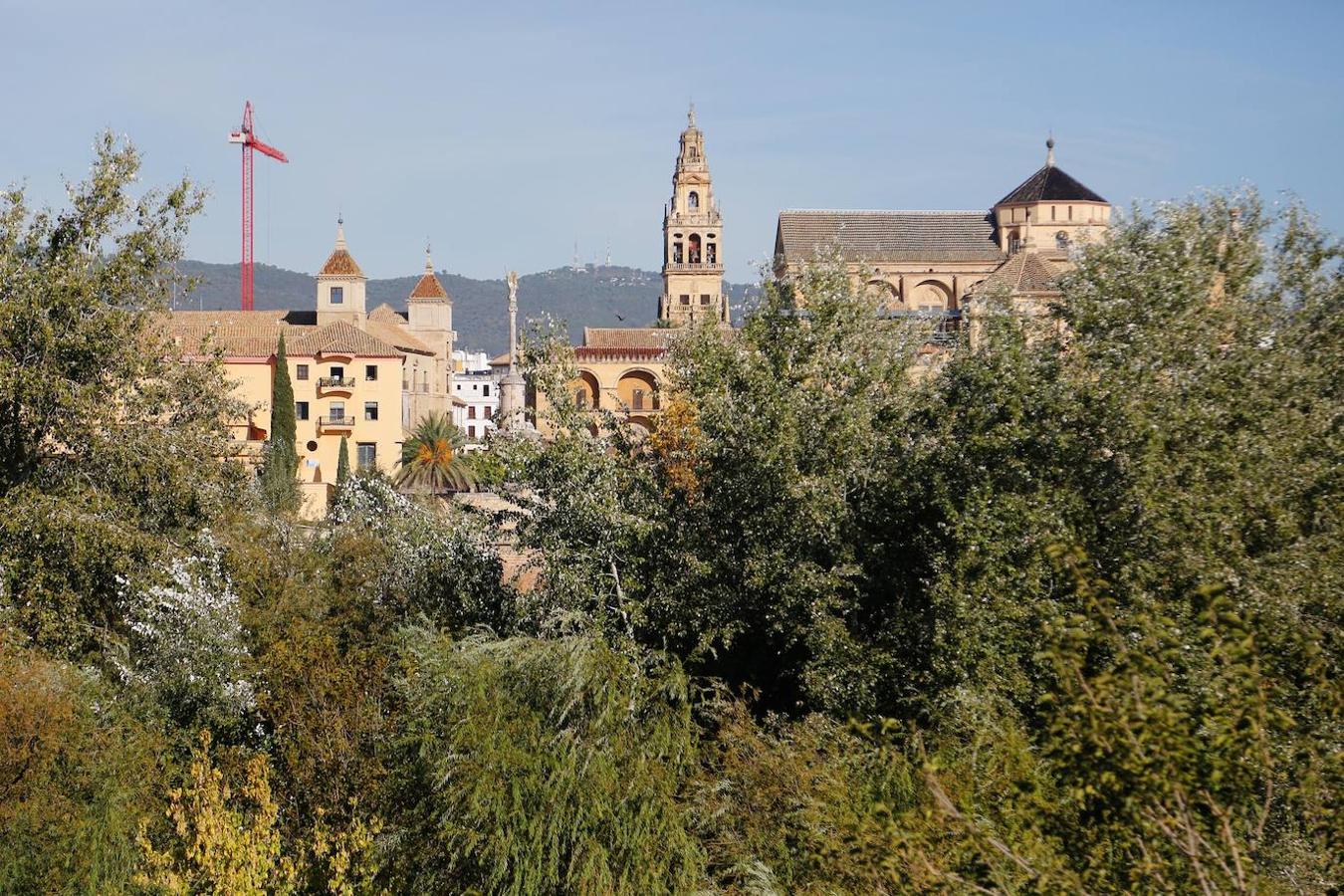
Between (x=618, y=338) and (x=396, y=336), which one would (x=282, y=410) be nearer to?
(x=618, y=338)

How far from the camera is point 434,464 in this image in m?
49.6

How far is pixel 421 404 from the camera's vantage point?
73875 millimetres

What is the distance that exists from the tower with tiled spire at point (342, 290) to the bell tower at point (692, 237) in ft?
57.7

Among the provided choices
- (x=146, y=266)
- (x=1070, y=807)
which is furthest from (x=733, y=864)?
(x=146, y=266)

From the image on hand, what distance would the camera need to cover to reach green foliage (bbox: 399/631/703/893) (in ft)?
41.1

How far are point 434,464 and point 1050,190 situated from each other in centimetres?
3720

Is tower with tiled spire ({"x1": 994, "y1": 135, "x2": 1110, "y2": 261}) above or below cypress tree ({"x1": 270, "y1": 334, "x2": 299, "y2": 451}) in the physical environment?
above

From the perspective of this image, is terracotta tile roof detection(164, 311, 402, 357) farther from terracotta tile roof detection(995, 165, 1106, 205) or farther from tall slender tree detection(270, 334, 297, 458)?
terracotta tile roof detection(995, 165, 1106, 205)

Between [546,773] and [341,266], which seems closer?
[546,773]

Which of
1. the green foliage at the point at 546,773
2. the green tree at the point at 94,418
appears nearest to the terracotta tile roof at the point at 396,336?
the green tree at the point at 94,418

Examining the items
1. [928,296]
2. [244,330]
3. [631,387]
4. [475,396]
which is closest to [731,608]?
[631,387]

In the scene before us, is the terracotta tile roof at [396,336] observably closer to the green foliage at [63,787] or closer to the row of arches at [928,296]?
the row of arches at [928,296]

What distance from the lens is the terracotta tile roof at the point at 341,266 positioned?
72562mm

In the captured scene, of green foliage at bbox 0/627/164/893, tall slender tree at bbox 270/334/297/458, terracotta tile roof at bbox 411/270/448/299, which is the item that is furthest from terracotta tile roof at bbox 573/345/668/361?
green foliage at bbox 0/627/164/893
